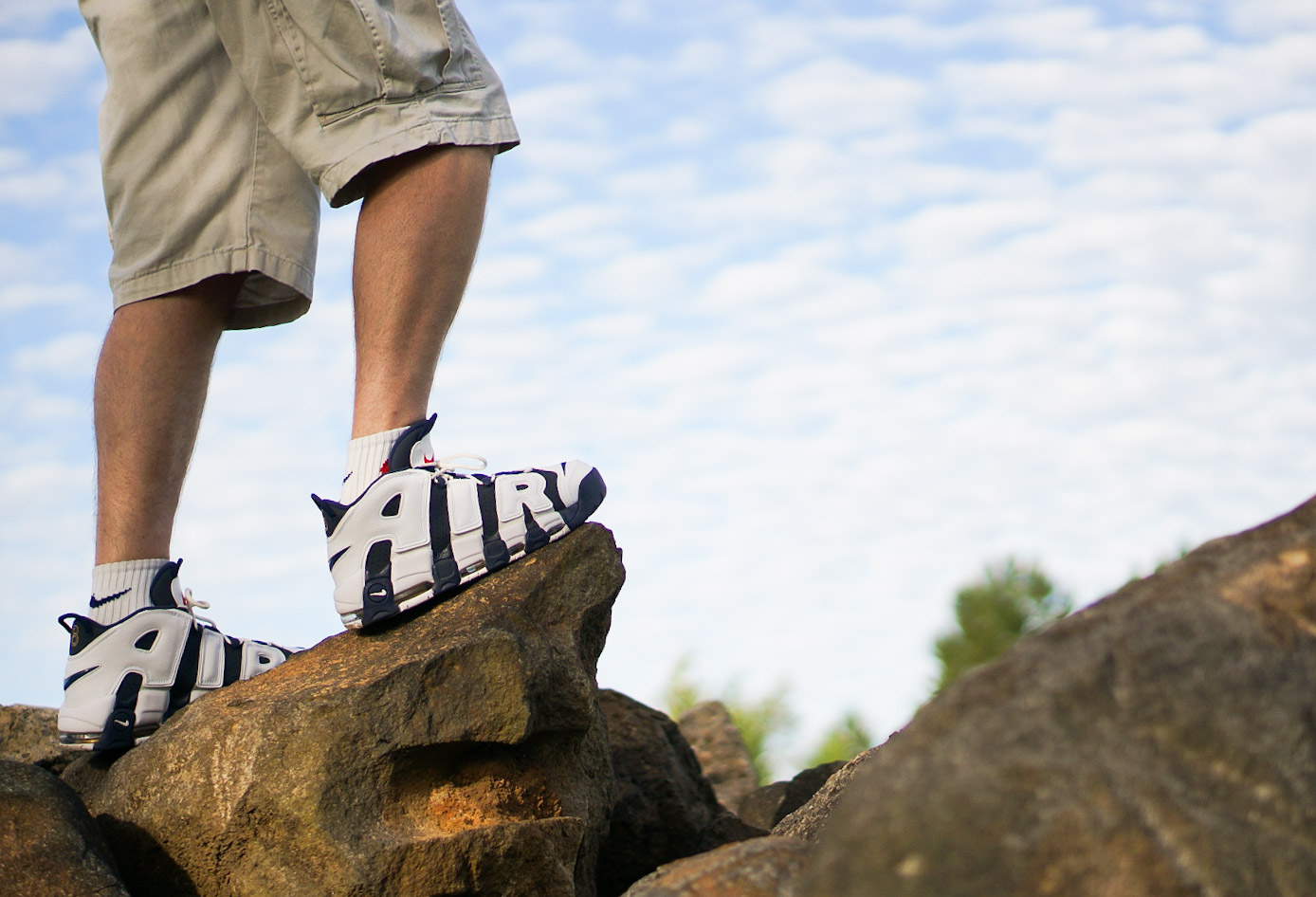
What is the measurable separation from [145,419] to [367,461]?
2.27 feet

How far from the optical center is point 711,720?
5719 millimetres

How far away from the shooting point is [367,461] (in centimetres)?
278

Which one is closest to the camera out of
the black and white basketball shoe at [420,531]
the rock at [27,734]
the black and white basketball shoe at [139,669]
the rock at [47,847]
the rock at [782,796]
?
the rock at [47,847]

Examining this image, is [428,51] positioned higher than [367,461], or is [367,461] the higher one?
[428,51]

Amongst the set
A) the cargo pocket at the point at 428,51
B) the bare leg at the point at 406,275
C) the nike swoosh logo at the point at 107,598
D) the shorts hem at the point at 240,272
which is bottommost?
the nike swoosh logo at the point at 107,598

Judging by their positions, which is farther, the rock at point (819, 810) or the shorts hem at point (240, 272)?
the shorts hem at point (240, 272)

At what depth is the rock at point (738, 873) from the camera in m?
1.64

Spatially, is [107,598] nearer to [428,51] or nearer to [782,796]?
[428,51]

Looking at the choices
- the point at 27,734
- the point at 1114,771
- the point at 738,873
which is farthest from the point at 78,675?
the point at 1114,771

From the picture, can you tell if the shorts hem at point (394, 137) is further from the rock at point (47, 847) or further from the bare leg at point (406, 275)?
the rock at point (47, 847)

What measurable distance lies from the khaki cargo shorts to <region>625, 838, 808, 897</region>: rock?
1757 millimetres

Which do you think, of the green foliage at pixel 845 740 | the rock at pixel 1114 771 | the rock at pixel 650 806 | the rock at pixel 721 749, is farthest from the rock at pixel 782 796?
the green foliage at pixel 845 740

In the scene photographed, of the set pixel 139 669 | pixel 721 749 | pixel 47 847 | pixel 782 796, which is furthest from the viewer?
pixel 721 749

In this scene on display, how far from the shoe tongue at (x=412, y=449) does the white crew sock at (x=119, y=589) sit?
0.79 m
